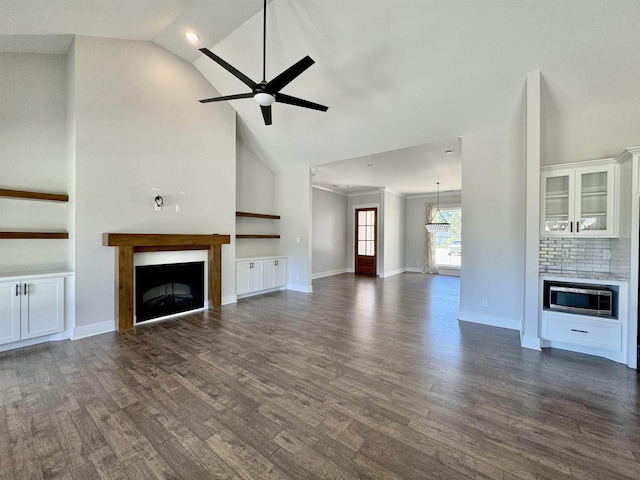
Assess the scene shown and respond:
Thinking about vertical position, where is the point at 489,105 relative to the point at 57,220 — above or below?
above

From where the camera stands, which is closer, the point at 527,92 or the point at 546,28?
the point at 546,28

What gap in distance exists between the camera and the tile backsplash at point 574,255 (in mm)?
3400

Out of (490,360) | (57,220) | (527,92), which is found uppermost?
(527,92)

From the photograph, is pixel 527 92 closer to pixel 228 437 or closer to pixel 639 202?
pixel 639 202

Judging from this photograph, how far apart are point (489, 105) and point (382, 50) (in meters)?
1.67

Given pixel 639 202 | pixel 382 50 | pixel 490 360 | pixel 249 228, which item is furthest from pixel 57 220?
pixel 639 202

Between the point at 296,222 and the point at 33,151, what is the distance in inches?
176

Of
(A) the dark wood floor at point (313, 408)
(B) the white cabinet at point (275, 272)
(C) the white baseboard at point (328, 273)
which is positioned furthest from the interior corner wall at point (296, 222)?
(A) the dark wood floor at point (313, 408)

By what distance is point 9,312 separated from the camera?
309 cm

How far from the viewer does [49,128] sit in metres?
3.76

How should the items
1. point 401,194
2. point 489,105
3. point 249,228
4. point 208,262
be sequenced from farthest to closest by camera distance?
1. point 401,194
2. point 249,228
3. point 208,262
4. point 489,105

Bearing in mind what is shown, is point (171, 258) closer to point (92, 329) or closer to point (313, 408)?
point (92, 329)

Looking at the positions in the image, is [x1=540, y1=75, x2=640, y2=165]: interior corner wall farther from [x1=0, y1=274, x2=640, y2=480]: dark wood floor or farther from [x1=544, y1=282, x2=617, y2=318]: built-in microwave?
[x1=0, y1=274, x2=640, y2=480]: dark wood floor

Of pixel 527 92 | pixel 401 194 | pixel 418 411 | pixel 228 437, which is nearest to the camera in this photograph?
pixel 228 437
